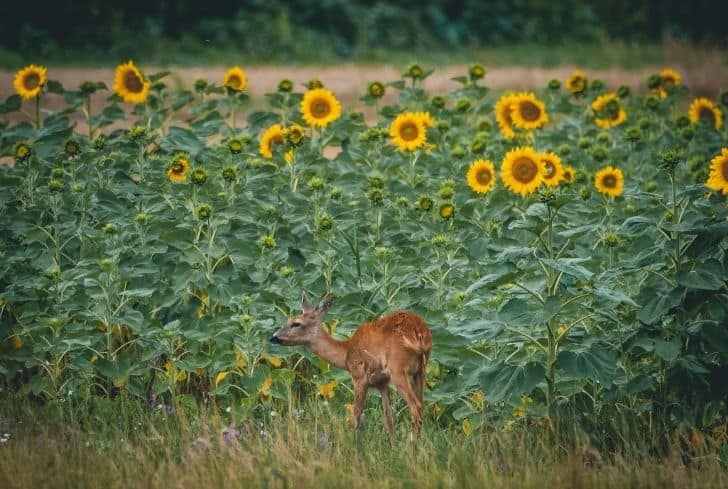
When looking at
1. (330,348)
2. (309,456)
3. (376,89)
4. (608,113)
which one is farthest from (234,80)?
(309,456)

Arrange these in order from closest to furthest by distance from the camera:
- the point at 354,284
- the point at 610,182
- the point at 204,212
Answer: the point at 204,212, the point at 354,284, the point at 610,182

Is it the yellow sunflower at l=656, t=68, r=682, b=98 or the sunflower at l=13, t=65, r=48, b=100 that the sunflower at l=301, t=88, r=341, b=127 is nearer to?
the sunflower at l=13, t=65, r=48, b=100

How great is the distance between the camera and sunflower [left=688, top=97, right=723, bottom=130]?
1070cm

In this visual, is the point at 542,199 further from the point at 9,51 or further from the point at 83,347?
the point at 9,51

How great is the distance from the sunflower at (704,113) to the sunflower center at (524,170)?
3.07m

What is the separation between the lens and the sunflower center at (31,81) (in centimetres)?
945

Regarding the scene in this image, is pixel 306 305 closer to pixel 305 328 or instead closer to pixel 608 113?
pixel 305 328

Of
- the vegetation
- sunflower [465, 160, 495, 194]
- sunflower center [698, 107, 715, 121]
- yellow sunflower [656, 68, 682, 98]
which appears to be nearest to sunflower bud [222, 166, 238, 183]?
the vegetation

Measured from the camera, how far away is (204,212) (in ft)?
24.8

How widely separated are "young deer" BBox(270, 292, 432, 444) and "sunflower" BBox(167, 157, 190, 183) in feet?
5.03

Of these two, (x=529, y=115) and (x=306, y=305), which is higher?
(x=529, y=115)

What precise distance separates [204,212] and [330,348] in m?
1.24

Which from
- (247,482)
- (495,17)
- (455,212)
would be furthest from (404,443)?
(495,17)

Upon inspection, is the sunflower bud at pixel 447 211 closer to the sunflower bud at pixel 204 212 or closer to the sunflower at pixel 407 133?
the sunflower at pixel 407 133
